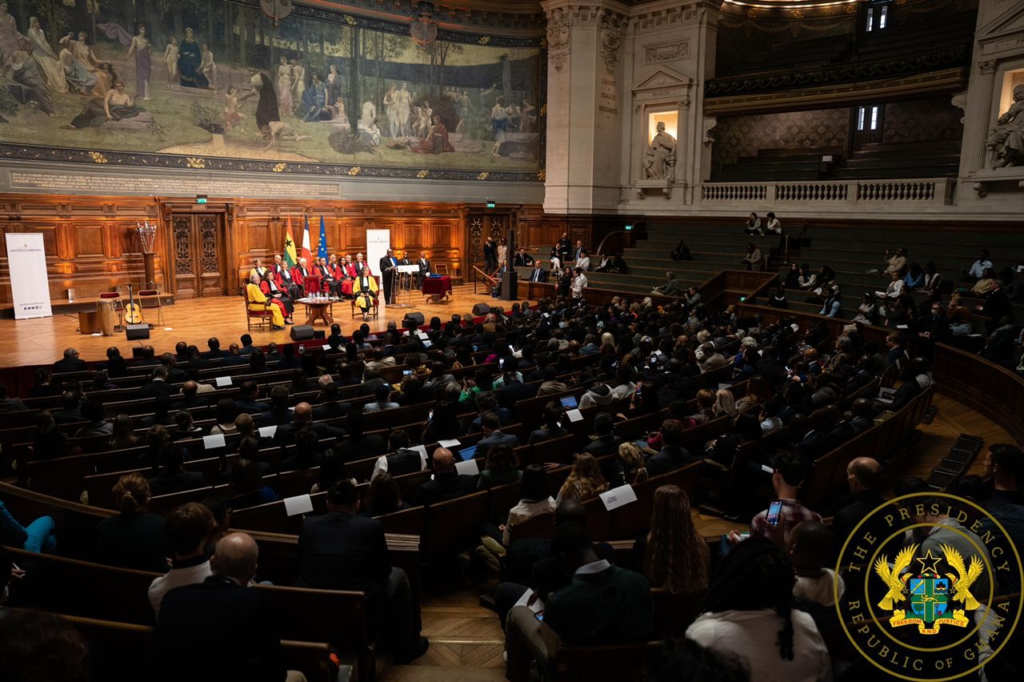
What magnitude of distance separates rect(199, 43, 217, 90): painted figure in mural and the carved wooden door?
3300 millimetres

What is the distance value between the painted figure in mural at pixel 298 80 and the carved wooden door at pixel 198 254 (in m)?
3.98

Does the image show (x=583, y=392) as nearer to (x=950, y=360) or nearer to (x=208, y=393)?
(x=208, y=393)

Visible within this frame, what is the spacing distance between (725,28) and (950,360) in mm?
15522

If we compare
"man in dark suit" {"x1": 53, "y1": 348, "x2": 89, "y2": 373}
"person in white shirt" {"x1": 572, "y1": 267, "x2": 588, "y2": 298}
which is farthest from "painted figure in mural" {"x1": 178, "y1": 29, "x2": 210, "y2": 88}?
"person in white shirt" {"x1": 572, "y1": 267, "x2": 588, "y2": 298}

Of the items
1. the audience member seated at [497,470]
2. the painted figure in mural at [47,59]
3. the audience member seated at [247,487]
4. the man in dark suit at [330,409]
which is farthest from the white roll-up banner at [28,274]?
the audience member seated at [497,470]

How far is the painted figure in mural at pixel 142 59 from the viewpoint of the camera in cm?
1551

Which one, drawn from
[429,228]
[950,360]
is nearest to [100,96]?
[429,228]

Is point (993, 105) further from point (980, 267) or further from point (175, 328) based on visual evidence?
point (175, 328)

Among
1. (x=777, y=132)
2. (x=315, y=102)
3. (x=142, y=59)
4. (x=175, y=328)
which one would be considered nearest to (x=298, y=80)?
(x=315, y=102)

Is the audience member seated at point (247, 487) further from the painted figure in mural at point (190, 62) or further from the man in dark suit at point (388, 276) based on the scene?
the painted figure in mural at point (190, 62)

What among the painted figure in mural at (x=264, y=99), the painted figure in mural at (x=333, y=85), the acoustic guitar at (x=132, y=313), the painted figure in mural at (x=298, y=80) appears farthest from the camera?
the painted figure in mural at (x=333, y=85)

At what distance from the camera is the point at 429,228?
840 inches

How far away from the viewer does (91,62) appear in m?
14.9

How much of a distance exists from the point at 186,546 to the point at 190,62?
1686 centimetres
